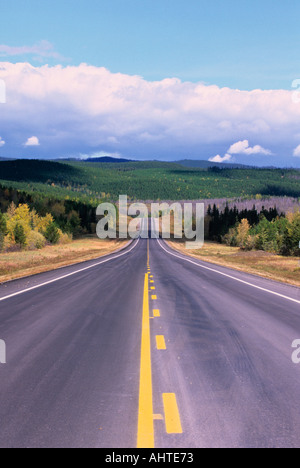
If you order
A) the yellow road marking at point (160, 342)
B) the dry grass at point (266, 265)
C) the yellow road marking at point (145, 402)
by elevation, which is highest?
the yellow road marking at point (145, 402)

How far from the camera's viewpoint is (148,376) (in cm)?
457

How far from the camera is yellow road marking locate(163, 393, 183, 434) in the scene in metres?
3.28

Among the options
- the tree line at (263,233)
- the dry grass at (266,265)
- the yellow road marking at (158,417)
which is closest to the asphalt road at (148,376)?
the yellow road marking at (158,417)

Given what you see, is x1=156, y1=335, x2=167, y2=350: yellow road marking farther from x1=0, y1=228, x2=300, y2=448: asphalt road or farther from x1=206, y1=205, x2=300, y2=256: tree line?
x1=206, y1=205, x2=300, y2=256: tree line

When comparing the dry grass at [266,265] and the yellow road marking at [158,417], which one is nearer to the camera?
the yellow road marking at [158,417]

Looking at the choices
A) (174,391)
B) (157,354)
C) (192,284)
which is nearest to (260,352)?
(157,354)

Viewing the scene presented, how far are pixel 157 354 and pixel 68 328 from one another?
231 centimetres

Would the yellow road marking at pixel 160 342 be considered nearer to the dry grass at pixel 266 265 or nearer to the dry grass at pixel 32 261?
the dry grass at pixel 32 261

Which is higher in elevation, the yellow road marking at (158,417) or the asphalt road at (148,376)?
the yellow road marking at (158,417)

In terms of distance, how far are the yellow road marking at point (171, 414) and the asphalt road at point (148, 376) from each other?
11 millimetres

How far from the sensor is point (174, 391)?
4.13 metres

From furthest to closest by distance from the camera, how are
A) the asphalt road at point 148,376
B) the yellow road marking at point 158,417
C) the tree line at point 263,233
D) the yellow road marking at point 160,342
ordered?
the tree line at point 263,233 < the yellow road marking at point 160,342 < the yellow road marking at point 158,417 < the asphalt road at point 148,376

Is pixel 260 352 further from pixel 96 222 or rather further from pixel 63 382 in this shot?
pixel 96 222

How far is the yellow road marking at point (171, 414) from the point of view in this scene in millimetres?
3277
